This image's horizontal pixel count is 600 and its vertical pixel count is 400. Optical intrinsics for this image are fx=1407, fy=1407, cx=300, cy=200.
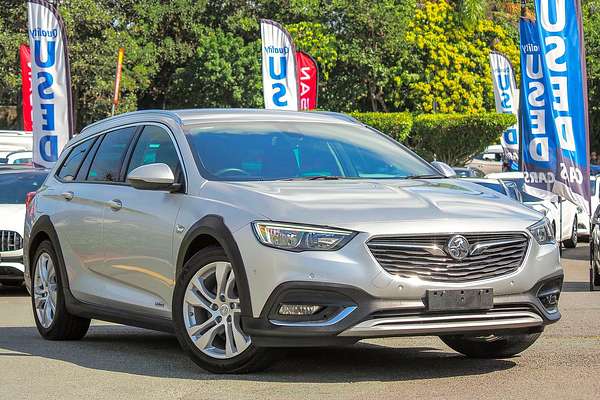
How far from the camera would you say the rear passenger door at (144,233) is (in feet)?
28.8

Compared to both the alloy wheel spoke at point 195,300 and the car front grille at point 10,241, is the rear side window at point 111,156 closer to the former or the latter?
the alloy wheel spoke at point 195,300

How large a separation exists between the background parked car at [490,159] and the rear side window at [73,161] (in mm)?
50164

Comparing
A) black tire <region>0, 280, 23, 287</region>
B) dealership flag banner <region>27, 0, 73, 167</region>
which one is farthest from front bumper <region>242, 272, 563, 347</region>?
dealership flag banner <region>27, 0, 73, 167</region>

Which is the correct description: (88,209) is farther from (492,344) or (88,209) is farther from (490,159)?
(490,159)

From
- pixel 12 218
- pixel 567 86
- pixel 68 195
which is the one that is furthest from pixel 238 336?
pixel 567 86

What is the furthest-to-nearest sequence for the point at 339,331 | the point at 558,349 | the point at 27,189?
the point at 27,189 → the point at 558,349 → the point at 339,331

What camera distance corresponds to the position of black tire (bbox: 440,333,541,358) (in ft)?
28.8

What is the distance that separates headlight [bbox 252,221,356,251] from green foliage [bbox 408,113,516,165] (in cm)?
4225

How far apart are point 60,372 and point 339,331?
203cm

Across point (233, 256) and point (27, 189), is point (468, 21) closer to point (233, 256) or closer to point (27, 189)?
point (27, 189)

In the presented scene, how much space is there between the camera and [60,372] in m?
8.66

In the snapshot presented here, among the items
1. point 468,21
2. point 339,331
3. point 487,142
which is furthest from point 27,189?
point 468,21

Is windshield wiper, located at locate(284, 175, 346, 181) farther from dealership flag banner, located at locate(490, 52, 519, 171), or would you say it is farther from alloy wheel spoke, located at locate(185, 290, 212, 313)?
dealership flag banner, located at locate(490, 52, 519, 171)

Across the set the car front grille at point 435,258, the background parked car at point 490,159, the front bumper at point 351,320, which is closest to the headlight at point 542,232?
the car front grille at point 435,258
